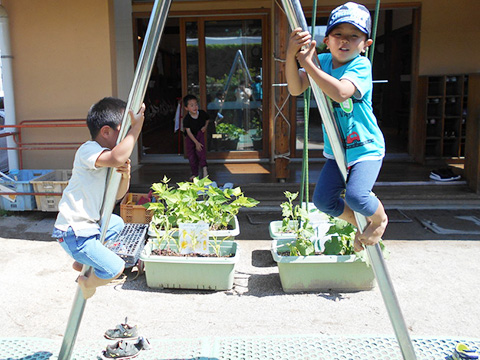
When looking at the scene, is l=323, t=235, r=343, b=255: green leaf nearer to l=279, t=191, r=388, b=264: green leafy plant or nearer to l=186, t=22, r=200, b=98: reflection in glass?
l=279, t=191, r=388, b=264: green leafy plant

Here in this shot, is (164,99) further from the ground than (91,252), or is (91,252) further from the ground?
(164,99)

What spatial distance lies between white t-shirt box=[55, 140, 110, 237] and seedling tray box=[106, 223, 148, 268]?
2072mm

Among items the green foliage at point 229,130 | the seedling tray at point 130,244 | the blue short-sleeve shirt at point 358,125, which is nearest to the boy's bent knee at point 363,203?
the blue short-sleeve shirt at point 358,125

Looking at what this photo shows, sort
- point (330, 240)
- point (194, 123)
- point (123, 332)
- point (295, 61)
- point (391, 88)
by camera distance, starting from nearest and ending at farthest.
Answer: point (295, 61)
point (123, 332)
point (330, 240)
point (194, 123)
point (391, 88)

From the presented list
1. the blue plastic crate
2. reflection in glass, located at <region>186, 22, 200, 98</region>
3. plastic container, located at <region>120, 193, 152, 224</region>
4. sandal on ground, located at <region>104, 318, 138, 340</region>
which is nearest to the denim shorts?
sandal on ground, located at <region>104, 318, 138, 340</region>

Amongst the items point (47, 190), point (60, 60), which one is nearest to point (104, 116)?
point (47, 190)

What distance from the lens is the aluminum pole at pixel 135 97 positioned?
6.95ft

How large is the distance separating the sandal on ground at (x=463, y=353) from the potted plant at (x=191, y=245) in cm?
180

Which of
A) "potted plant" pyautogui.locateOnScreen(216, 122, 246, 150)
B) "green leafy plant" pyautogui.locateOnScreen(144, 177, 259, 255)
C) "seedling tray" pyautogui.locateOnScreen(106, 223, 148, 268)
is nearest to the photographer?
"green leafy plant" pyautogui.locateOnScreen(144, 177, 259, 255)

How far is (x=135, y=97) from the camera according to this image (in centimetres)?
221

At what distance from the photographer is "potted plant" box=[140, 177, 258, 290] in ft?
13.8

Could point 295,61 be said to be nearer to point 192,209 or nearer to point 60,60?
point 192,209

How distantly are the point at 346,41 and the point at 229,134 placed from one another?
706 cm

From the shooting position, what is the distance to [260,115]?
9.19 m
